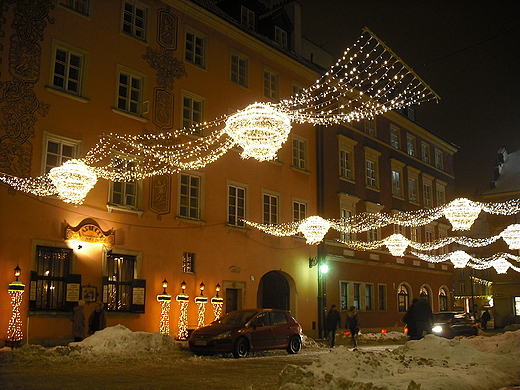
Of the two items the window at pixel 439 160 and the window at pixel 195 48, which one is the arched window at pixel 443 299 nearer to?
the window at pixel 439 160

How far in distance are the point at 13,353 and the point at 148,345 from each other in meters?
3.92

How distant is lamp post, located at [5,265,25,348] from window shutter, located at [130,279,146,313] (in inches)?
167

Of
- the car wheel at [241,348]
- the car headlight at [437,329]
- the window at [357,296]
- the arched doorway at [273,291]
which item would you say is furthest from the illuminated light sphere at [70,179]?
the window at [357,296]

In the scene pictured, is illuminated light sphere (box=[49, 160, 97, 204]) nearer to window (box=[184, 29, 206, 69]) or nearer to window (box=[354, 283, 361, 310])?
window (box=[184, 29, 206, 69])

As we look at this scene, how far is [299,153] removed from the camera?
30641mm

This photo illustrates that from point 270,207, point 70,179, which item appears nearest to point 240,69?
point 270,207

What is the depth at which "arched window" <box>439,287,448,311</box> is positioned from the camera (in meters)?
44.2

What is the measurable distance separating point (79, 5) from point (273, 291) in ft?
53.2

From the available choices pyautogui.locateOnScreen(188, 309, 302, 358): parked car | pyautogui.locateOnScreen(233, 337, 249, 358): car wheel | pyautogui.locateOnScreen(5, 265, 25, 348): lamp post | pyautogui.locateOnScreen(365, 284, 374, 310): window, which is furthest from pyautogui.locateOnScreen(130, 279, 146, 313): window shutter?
pyautogui.locateOnScreen(365, 284, 374, 310): window

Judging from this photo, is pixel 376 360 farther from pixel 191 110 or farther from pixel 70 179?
pixel 191 110

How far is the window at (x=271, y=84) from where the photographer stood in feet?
95.6

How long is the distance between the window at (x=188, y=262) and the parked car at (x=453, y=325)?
10617 mm

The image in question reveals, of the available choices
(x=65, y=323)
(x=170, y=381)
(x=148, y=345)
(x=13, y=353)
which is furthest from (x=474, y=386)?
(x=65, y=323)

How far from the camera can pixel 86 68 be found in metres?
21.0
